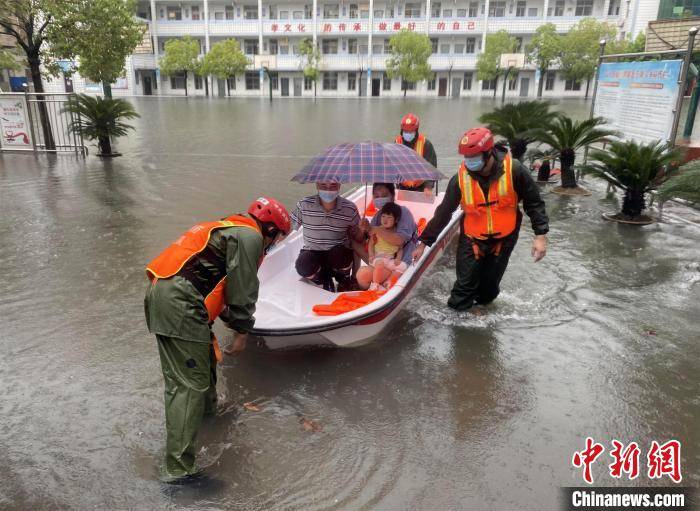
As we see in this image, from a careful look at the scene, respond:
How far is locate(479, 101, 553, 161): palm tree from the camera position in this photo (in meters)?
12.4

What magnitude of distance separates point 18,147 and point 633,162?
1655 cm

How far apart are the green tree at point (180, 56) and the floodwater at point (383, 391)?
50703 mm

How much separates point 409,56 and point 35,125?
4293 centimetres

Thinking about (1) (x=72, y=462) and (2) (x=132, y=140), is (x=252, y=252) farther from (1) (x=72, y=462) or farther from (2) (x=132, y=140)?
(2) (x=132, y=140)

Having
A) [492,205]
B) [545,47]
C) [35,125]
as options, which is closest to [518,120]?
[492,205]

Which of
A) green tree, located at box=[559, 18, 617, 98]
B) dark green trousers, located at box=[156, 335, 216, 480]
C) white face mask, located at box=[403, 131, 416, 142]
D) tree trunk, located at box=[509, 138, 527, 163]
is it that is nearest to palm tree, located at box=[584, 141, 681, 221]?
tree trunk, located at box=[509, 138, 527, 163]

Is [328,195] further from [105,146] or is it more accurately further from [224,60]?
[224,60]

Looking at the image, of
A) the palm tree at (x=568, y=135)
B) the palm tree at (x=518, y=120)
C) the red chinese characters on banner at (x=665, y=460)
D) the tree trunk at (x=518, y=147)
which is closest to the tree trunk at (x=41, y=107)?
the palm tree at (x=518, y=120)

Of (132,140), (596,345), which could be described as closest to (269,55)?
(132,140)

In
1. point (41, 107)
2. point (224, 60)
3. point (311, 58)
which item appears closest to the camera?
point (41, 107)

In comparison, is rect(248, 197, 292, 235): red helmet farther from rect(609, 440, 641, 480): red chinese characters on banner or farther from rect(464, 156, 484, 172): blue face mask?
rect(609, 440, 641, 480): red chinese characters on banner

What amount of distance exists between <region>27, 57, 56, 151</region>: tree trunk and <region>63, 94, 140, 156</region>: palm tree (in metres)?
0.91

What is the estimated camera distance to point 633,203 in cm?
909

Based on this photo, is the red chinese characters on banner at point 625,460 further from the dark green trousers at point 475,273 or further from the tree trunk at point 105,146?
the tree trunk at point 105,146
